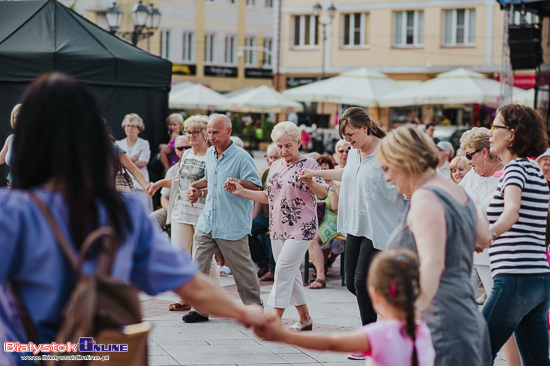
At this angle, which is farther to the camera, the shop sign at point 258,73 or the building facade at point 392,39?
the shop sign at point 258,73

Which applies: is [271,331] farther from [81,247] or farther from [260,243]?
[260,243]

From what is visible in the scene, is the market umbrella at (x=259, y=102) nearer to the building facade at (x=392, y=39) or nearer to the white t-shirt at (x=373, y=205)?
the building facade at (x=392, y=39)

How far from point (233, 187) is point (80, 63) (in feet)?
15.8

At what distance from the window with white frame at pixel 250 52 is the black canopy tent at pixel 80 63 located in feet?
137

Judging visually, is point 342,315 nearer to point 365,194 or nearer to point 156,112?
point 365,194

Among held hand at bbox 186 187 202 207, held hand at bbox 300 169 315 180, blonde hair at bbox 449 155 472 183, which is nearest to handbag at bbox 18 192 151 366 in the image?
held hand at bbox 300 169 315 180

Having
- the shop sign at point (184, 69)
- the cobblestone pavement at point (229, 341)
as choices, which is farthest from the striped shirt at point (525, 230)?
the shop sign at point (184, 69)

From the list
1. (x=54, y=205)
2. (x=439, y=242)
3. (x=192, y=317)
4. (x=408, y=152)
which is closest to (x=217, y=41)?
(x=192, y=317)

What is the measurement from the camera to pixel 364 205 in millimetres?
6168

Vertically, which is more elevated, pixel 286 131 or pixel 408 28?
pixel 408 28

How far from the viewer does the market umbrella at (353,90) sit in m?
23.3

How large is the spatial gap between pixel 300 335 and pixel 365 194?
3.30m

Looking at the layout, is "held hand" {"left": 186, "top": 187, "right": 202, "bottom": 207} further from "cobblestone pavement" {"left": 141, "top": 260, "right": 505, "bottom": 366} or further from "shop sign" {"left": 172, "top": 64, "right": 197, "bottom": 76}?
"shop sign" {"left": 172, "top": 64, "right": 197, "bottom": 76}

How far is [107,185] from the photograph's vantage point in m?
2.45
